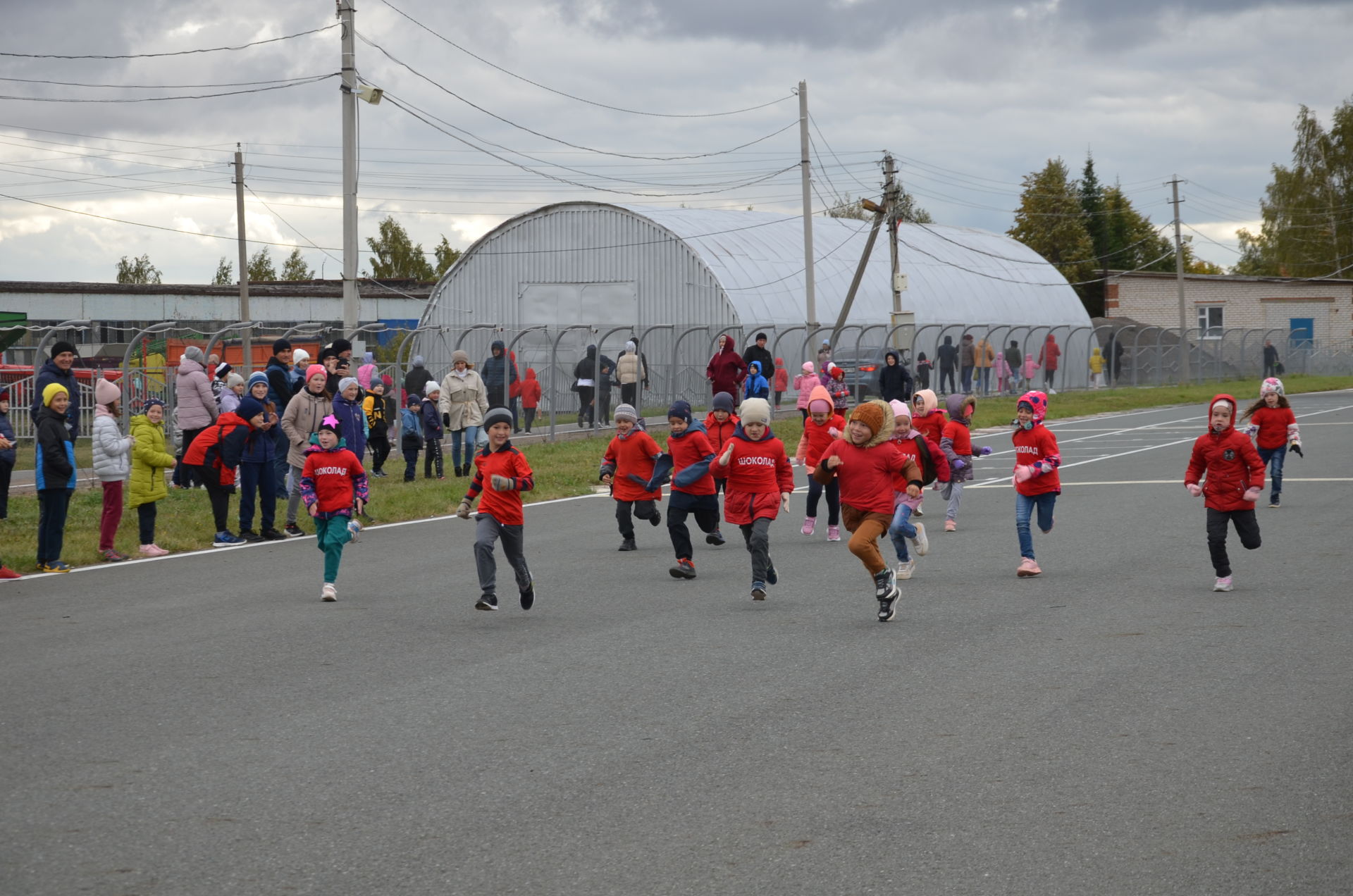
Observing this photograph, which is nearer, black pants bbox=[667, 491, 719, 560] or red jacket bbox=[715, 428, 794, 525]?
red jacket bbox=[715, 428, 794, 525]

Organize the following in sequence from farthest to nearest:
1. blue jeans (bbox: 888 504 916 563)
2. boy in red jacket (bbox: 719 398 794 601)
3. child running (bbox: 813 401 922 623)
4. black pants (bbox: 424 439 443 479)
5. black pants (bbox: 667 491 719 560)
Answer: black pants (bbox: 424 439 443 479) → black pants (bbox: 667 491 719 560) → blue jeans (bbox: 888 504 916 563) → boy in red jacket (bbox: 719 398 794 601) → child running (bbox: 813 401 922 623)

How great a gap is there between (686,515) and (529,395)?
50.2ft

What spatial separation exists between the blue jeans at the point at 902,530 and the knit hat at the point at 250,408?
21.9 ft

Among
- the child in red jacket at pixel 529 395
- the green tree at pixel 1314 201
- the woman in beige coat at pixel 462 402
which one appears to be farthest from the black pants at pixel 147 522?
the green tree at pixel 1314 201

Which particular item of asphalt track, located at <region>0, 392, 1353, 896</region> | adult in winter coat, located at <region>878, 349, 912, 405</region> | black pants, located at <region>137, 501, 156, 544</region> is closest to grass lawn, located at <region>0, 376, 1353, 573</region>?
black pants, located at <region>137, 501, 156, 544</region>

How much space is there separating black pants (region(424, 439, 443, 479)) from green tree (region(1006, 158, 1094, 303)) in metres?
70.2

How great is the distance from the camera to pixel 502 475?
1051cm

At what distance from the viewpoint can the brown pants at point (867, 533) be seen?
32.8 feet

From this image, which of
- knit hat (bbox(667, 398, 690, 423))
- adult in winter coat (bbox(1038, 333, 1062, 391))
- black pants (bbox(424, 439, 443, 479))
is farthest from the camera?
adult in winter coat (bbox(1038, 333, 1062, 391))

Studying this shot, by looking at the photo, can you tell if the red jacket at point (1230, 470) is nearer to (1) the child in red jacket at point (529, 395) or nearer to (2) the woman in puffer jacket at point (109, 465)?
(2) the woman in puffer jacket at point (109, 465)

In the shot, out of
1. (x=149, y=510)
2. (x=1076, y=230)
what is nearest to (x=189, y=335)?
(x=149, y=510)

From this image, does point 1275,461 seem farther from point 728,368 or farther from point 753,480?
point 728,368

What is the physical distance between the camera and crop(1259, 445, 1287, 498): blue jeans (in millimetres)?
16375

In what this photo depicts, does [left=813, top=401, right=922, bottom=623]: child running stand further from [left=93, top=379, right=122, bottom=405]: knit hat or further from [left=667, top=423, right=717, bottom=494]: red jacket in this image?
[left=93, top=379, right=122, bottom=405]: knit hat
